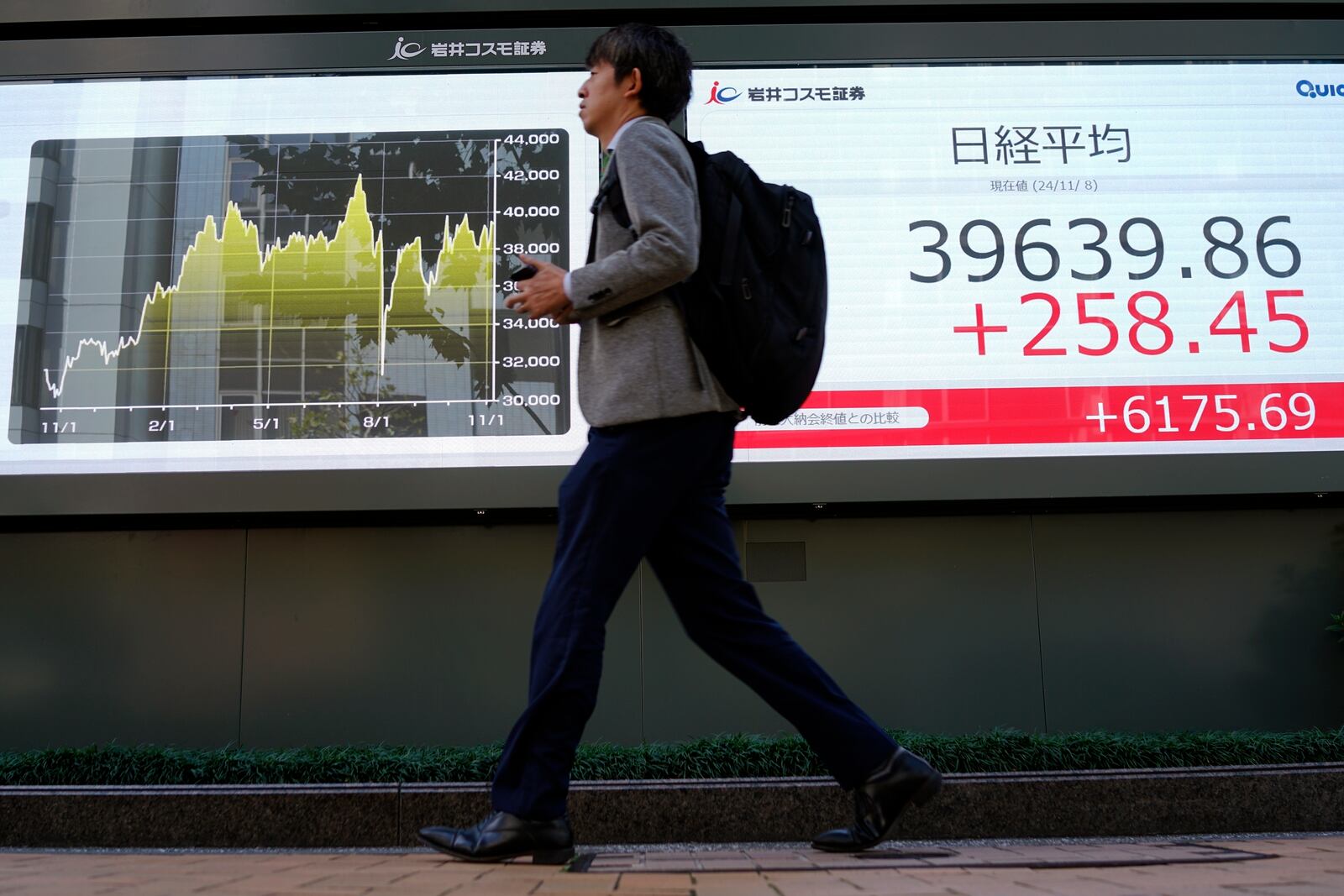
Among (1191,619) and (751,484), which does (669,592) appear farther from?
(1191,619)

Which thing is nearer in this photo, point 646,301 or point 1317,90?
point 646,301

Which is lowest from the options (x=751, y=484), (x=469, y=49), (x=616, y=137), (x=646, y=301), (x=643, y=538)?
(x=643, y=538)

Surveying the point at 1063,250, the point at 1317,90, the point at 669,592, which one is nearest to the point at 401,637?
the point at 669,592

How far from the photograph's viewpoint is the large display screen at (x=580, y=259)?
4281 mm

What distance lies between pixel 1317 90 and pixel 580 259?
323 centimetres

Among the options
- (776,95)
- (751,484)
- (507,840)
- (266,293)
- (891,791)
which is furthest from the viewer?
(776,95)

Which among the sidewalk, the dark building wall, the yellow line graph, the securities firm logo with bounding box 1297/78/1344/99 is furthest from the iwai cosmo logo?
the sidewalk

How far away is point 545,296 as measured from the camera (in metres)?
2.31

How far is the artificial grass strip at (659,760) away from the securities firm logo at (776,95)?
259 centimetres

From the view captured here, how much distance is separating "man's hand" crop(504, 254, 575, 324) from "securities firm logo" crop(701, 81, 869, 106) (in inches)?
96.1

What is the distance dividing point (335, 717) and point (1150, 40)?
441 cm

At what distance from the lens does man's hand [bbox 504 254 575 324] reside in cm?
230

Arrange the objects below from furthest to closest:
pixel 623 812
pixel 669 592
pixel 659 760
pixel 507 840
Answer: pixel 659 760 < pixel 623 812 < pixel 669 592 < pixel 507 840

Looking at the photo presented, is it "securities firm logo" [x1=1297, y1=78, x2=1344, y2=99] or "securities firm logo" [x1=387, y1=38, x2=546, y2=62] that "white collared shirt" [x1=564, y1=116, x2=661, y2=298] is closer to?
"securities firm logo" [x1=387, y1=38, x2=546, y2=62]
